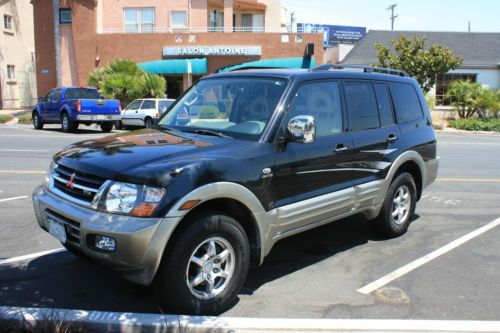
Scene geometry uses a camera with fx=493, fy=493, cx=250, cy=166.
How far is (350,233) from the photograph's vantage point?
6348 millimetres

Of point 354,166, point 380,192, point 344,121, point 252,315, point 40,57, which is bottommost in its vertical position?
point 252,315

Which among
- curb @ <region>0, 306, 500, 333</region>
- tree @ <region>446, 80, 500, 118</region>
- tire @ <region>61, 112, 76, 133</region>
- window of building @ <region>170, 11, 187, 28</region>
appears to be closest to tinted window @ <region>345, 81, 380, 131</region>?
curb @ <region>0, 306, 500, 333</region>

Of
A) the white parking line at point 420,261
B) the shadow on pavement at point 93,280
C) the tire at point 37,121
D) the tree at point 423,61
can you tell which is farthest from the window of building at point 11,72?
the white parking line at point 420,261

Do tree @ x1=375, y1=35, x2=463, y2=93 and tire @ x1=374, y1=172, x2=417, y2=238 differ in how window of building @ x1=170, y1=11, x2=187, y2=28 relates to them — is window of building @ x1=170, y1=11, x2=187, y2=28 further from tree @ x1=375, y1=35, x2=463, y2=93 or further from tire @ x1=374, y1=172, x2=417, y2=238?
tire @ x1=374, y1=172, x2=417, y2=238

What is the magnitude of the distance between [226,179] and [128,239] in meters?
0.89

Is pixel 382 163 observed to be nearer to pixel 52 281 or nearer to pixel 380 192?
pixel 380 192

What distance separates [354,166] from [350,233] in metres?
1.48

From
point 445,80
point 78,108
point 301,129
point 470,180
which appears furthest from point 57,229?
point 445,80

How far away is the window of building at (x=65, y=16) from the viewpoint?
3231 centimetres

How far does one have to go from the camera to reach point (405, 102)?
6.30m

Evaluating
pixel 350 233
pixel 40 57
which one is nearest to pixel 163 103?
pixel 40 57

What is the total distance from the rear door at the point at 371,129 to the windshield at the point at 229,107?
3.42 feet

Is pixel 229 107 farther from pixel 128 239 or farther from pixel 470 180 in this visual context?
pixel 470 180

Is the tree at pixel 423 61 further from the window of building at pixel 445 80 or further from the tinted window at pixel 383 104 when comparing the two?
the tinted window at pixel 383 104
